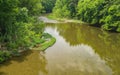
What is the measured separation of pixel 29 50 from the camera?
114 ft

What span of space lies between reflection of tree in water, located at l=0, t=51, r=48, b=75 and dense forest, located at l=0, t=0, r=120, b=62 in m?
1.48

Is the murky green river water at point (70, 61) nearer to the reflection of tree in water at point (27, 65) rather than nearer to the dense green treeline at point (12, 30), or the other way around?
the reflection of tree in water at point (27, 65)

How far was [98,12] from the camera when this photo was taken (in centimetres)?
6662

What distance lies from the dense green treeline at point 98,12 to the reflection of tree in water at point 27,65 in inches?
1183

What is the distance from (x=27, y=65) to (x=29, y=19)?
14.6 m

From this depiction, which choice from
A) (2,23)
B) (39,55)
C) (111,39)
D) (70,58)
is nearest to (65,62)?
(70,58)

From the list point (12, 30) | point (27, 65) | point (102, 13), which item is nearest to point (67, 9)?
point (102, 13)

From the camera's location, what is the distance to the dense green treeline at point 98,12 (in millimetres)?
57650

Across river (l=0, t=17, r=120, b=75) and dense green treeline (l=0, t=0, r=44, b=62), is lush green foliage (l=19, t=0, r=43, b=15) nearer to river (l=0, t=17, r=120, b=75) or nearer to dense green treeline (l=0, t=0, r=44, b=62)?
dense green treeline (l=0, t=0, r=44, b=62)

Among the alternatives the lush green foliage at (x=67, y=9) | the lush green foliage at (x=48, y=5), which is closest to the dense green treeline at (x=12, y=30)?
the lush green foliage at (x=67, y=9)

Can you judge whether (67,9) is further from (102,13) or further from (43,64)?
(43,64)

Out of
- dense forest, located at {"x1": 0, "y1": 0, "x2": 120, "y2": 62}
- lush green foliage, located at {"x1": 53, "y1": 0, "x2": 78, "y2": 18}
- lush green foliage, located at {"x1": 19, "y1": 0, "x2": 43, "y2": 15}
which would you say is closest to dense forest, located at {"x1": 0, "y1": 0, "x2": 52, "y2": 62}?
dense forest, located at {"x1": 0, "y1": 0, "x2": 120, "y2": 62}

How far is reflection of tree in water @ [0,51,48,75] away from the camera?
85.7 ft

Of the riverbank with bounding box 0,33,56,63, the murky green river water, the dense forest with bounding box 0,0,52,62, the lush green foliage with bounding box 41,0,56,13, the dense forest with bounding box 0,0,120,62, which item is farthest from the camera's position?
the lush green foliage with bounding box 41,0,56,13
